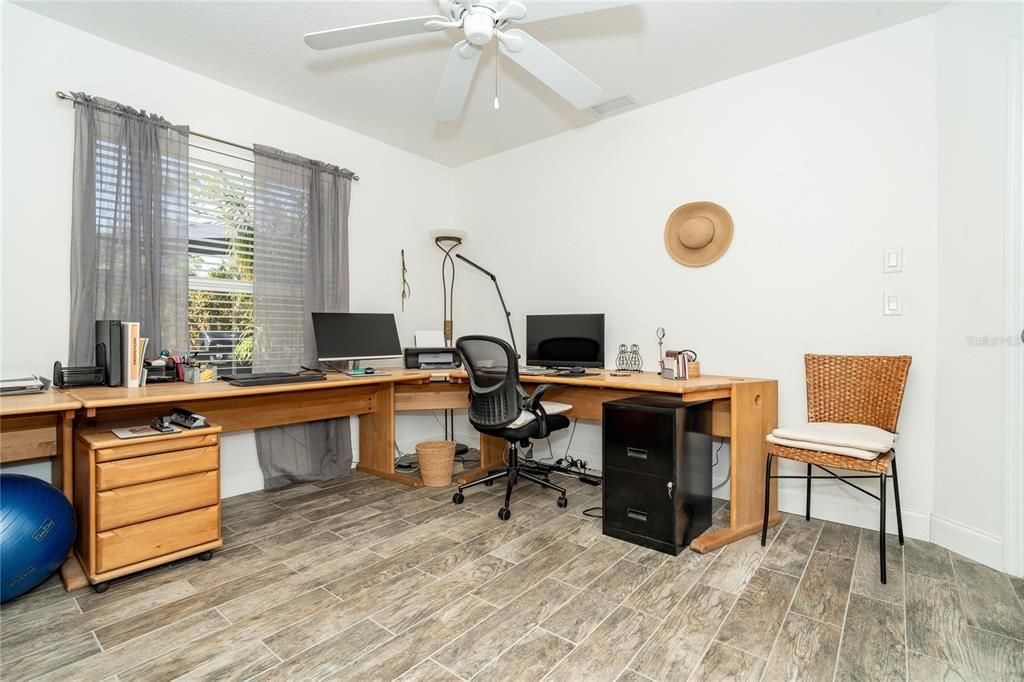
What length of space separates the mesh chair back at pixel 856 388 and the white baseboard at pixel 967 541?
1.62 feet

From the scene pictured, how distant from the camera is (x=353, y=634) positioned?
1569 mm

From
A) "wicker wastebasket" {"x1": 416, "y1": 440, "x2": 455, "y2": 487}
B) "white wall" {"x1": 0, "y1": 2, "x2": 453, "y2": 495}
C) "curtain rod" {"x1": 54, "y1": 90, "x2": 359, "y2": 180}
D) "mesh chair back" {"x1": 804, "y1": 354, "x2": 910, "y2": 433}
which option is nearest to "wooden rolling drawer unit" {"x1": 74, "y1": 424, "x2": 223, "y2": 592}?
"white wall" {"x1": 0, "y1": 2, "x2": 453, "y2": 495}

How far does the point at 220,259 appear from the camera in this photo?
2.94 m

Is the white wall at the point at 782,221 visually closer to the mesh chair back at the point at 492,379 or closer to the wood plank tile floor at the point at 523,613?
the wood plank tile floor at the point at 523,613

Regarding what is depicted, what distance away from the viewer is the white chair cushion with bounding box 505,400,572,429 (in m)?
2.67

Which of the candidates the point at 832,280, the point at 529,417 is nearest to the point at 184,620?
the point at 529,417

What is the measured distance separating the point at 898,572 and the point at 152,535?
9.99ft

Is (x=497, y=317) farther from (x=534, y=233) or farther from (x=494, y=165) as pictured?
(x=494, y=165)

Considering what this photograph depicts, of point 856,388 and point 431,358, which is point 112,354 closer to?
point 431,358

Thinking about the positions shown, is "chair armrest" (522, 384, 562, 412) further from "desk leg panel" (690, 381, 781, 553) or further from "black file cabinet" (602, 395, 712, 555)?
"desk leg panel" (690, 381, 781, 553)

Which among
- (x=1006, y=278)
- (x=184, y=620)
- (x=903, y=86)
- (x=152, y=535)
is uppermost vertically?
(x=903, y=86)

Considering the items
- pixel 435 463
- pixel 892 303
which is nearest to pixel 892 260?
pixel 892 303

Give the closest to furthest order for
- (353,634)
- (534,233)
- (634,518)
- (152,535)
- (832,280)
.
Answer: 1. (353,634)
2. (152,535)
3. (634,518)
4. (832,280)
5. (534,233)

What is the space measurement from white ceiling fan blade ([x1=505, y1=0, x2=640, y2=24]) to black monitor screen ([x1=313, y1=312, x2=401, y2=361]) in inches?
83.2
